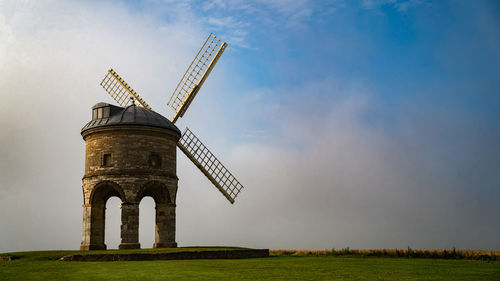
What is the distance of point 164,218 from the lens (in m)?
27.9

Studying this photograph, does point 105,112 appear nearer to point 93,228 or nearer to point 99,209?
point 99,209

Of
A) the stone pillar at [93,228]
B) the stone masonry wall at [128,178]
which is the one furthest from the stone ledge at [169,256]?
the stone pillar at [93,228]

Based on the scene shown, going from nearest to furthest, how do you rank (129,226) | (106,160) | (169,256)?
(169,256)
(129,226)
(106,160)

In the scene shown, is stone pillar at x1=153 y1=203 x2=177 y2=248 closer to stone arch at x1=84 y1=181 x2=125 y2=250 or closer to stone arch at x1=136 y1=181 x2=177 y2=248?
stone arch at x1=136 y1=181 x2=177 y2=248

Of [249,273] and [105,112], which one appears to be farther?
[105,112]

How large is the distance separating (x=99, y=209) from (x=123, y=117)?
17.4 ft

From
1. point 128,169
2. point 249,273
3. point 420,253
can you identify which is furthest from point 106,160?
point 420,253

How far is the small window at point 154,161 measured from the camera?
27.2 m

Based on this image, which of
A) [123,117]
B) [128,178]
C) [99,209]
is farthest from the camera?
[99,209]

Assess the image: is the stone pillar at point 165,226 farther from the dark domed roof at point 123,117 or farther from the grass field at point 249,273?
the grass field at point 249,273

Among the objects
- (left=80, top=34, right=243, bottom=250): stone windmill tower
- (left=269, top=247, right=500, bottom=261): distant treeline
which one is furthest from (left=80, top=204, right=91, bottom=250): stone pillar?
(left=269, top=247, right=500, bottom=261): distant treeline

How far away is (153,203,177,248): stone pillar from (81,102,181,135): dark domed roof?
4464 millimetres

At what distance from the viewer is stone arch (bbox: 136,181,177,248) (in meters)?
27.8

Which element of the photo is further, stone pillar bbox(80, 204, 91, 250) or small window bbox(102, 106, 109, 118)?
small window bbox(102, 106, 109, 118)
